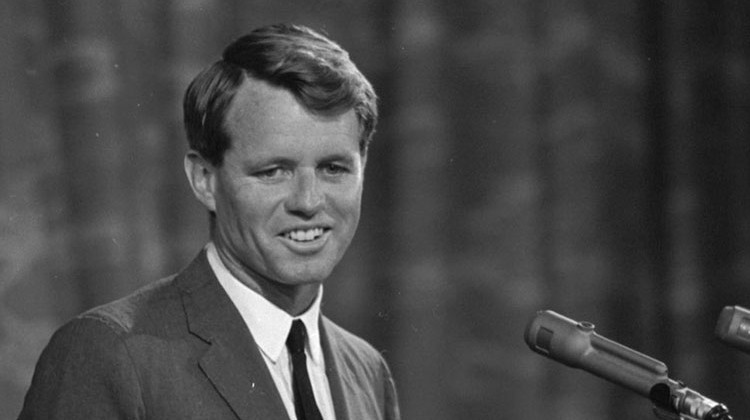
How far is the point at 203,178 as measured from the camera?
2.06 meters

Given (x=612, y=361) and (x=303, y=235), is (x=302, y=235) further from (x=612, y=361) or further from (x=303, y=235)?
(x=612, y=361)

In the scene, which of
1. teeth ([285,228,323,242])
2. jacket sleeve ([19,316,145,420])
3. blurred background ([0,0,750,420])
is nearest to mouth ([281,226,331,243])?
teeth ([285,228,323,242])

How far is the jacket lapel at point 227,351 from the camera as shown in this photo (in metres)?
1.92

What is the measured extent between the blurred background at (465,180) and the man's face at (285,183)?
0.90m

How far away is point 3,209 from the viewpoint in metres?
2.72

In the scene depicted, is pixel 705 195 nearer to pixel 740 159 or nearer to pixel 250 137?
pixel 740 159

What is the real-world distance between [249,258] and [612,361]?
67 centimetres

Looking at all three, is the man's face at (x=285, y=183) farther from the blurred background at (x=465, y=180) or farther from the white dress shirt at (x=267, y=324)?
the blurred background at (x=465, y=180)

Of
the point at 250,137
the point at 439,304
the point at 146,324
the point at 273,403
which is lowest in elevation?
the point at 439,304

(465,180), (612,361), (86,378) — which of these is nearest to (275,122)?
(86,378)

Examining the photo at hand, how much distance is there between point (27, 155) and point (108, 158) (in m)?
0.18

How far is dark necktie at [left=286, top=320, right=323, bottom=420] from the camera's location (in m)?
2.00

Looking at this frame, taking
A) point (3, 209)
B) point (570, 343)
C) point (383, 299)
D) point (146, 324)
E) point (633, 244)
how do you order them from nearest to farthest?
point (570, 343) < point (146, 324) < point (3, 209) < point (383, 299) < point (633, 244)

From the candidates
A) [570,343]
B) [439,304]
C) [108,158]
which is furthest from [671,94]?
[570,343]
